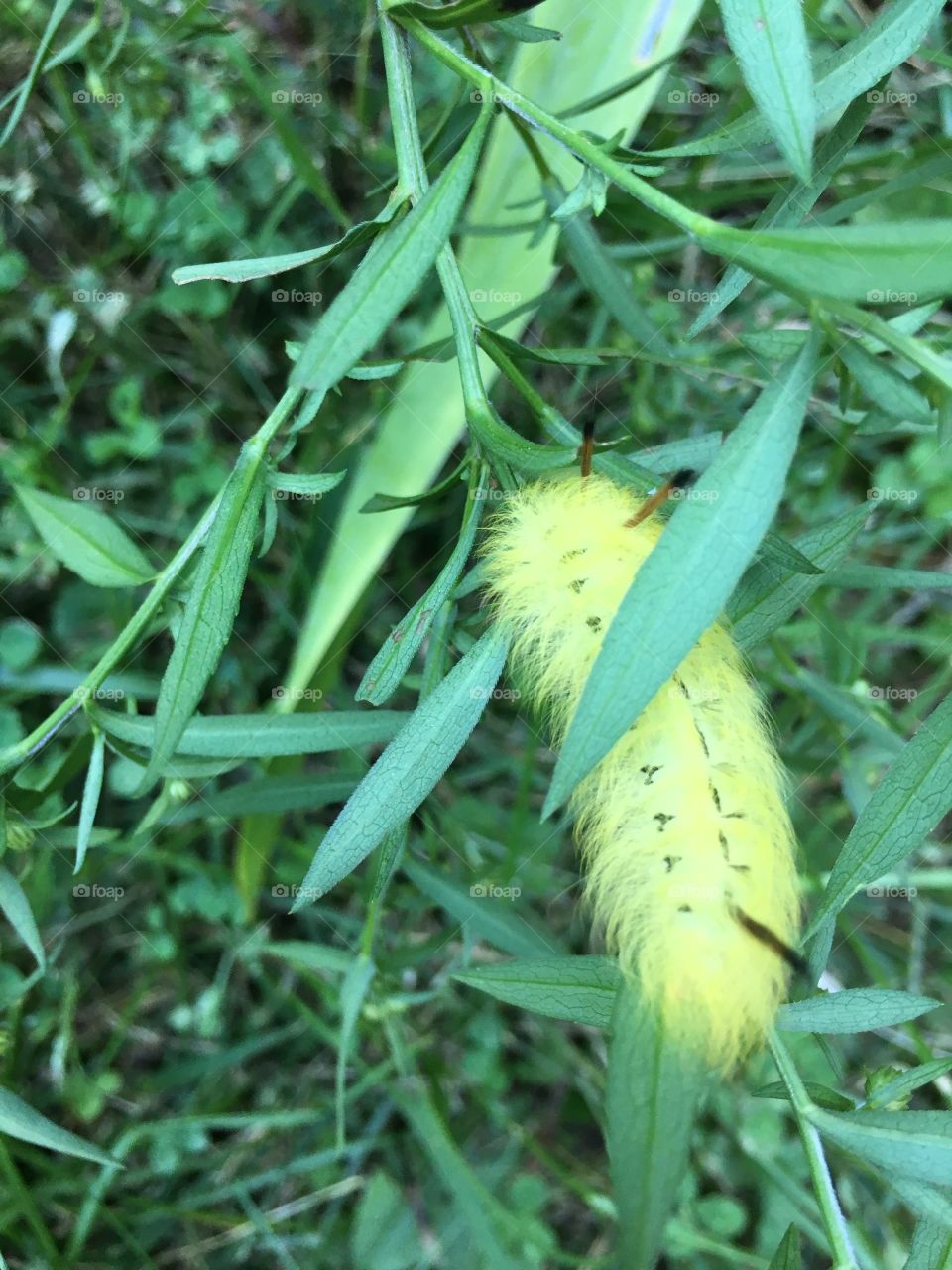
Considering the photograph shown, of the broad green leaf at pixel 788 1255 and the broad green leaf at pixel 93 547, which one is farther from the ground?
the broad green leaf at pixel 93 547

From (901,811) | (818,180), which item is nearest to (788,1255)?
(901,811)

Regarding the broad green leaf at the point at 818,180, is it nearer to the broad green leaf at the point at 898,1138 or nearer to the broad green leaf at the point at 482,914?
the broad green leaf at the point at 898,1138

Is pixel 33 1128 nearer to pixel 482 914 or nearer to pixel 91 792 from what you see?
pixel 91 792

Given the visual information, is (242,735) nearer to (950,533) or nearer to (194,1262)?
(194,1262)

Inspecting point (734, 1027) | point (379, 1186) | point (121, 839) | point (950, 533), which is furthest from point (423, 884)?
point (950, 533)

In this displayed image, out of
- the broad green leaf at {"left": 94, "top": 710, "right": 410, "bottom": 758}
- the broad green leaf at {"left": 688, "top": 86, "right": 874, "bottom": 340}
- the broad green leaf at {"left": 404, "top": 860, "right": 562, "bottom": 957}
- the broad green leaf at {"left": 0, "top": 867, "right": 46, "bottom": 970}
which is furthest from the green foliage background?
the broad green leaf at {"left": 688, "top": 86, "right": 874, "bottom": 340}

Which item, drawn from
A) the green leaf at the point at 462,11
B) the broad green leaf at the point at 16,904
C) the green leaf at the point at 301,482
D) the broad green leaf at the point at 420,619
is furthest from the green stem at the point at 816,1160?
the green leaf at the point at 462,11
